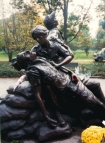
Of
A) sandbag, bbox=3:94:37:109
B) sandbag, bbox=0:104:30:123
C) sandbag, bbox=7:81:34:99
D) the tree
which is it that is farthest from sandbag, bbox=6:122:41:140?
the tree

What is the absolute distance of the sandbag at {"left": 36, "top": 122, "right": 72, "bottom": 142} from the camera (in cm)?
389

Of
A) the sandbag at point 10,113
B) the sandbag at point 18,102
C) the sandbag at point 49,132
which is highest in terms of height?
the sandbag at point 18,102

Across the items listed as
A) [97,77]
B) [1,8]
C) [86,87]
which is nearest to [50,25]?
[86,87]

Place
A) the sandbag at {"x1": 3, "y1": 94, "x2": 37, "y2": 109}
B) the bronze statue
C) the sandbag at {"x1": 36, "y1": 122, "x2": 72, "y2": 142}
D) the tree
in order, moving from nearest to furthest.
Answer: the sandbag at {"x1": 36, "y1": 122, "x2": 72, "y2": 142}
the sandbag at {"x1": 3, "y1": 94, "x2": 37, "y2": 109}
the bronze statue
the tree

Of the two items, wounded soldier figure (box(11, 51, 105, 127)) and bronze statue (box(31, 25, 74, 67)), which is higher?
bronze statue (box(31, 25, 74, 67))

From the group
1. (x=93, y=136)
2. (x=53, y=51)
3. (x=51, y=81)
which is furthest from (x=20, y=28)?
(x=93, y=136)

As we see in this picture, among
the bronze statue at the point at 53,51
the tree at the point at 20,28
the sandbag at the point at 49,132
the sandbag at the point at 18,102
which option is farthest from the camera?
the tree at the point at 20,28

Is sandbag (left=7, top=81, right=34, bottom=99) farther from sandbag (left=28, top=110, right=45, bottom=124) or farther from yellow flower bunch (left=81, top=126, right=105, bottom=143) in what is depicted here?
yellow flower bunch (left=81, top=126, right=105, bottom=143)

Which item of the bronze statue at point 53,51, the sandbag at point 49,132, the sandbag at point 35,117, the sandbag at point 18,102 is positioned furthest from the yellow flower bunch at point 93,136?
the bronze statue at point 53,51

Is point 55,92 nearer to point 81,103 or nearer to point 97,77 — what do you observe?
point 81,103

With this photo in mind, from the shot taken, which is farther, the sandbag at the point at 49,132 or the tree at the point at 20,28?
the tree at the point at 20,28

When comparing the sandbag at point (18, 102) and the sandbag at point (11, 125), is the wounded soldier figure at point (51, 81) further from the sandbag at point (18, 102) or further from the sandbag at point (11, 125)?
the sandbag at point (11, 125)

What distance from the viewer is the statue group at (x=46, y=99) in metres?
3.97

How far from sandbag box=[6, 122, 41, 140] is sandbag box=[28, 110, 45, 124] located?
7cm
